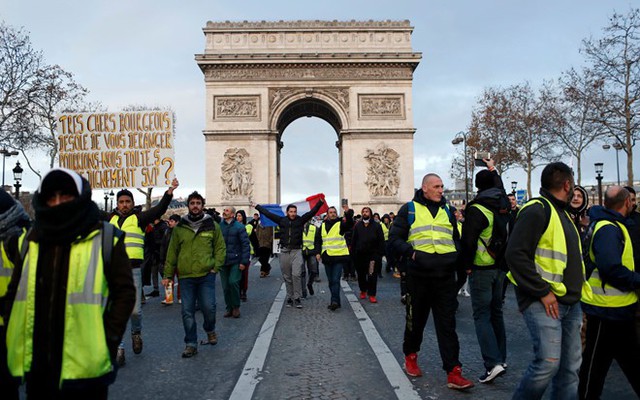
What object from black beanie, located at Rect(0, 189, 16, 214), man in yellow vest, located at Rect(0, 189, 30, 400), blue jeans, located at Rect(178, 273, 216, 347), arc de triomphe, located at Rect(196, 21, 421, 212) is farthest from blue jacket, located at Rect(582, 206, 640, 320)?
arc de triomphe, located at Rect(196, 21, 421, 212)

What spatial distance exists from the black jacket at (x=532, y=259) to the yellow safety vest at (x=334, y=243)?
6.64 meters

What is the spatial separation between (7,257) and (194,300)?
144 inches

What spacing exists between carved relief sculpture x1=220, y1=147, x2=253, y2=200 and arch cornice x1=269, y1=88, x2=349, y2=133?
264 centimetres

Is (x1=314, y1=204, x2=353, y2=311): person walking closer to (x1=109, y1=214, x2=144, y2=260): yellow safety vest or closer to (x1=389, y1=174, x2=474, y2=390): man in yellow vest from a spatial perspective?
(x1=109, y1=214, x2=144, y2=260): yellow safety vest

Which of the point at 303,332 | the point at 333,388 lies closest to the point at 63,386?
the point at 333,388

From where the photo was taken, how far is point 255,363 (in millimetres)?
5668

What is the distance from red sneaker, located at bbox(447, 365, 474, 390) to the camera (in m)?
4.64

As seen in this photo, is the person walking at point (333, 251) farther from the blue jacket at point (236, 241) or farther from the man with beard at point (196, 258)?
the man with beard at point (196, 258)

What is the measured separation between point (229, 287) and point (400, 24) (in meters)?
29.1

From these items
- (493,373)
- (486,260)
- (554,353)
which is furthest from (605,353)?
(486,260)

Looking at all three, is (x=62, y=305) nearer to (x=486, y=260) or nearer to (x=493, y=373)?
(x=493, y=373)

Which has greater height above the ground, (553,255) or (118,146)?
(118,146)

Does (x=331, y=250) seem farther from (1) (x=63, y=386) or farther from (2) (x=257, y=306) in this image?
(1) (x=63, y=386)

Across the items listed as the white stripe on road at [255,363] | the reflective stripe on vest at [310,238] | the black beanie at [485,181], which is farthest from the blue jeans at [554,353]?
the reflective stripe on vest at [310,238]
